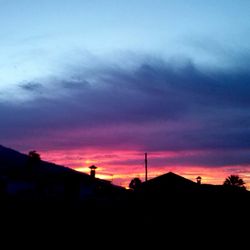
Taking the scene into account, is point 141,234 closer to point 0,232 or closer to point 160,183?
point 160,183

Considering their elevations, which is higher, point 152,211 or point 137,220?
point 152,211

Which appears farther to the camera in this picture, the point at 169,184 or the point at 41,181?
the point at 41,181

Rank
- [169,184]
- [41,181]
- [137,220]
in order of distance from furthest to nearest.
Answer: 1. [41,181]
2. [169,184]
3. [137,220]

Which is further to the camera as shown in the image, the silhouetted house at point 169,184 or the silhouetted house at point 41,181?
the silhouetted house at point 41,181

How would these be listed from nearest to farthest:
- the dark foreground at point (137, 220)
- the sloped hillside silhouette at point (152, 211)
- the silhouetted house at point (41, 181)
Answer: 1. the dark foreground at point (137, 220)
2. the sloped hillside silhouette at point (152, 211)
3. the silhouetted house at point (41, 181)

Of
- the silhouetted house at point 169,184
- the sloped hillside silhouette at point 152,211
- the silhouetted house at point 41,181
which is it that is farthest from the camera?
the silhouetted house at point 41,181

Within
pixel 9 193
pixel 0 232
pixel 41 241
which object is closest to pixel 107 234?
pixel 41 241

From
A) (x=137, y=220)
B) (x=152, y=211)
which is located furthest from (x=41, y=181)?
(x=137, y=220)

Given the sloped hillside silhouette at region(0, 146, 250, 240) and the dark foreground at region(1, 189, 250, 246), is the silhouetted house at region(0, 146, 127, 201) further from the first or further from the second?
the dark foreground at region(1, 189, 250, 246)

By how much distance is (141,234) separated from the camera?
67.0 ft

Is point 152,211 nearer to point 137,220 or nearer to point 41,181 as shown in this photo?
Result: point 137,220

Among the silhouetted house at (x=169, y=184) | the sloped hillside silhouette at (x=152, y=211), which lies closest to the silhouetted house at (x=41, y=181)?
the sloped hillside silhouette at (x=152, y=211)

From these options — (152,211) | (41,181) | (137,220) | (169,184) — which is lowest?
(137,220)

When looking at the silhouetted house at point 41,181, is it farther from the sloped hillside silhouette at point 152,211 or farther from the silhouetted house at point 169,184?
the silhouetted house at point 169,184
